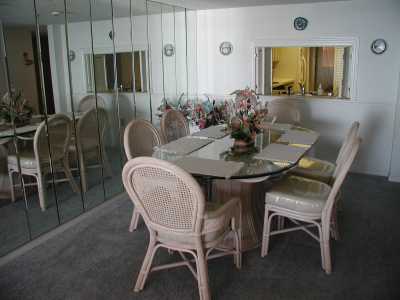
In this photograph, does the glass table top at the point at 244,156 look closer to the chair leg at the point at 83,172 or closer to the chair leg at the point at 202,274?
the chair leg at the point at 202,274

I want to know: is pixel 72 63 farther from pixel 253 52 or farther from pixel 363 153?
pixel 363 153

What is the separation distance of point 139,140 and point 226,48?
253 cm

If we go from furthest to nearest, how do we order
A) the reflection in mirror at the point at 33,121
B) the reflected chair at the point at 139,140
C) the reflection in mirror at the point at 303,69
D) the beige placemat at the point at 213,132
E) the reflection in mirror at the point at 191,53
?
1. the reflection in mirror at the point at 303,69
2. the reflection in mirror at the point at 191,53
3. the beige placemat at the point at 213,132
4. the reflected chair at the point at 139,140
5. the reflection in mirror at the point at 33,121

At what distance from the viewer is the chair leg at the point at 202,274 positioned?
2.10 metres

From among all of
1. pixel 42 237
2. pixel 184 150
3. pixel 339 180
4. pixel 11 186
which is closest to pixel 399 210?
pixel 339 180

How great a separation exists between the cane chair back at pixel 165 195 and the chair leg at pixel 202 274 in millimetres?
146

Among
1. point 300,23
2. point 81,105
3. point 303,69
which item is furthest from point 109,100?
→ point 303,69

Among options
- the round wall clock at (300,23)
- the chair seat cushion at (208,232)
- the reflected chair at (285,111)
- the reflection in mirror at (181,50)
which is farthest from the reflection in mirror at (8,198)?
the round wall clock at (300,23)

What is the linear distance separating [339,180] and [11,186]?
251cm

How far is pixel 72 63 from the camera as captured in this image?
3.28 metres

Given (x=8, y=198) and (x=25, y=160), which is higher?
(x=25, y=160)

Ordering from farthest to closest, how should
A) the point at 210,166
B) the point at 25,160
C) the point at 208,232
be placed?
the point at 25,160 → the point at 210,166 → the point at 208,232

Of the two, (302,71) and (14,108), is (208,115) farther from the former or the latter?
(302,71)

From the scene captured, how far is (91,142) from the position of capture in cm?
371
